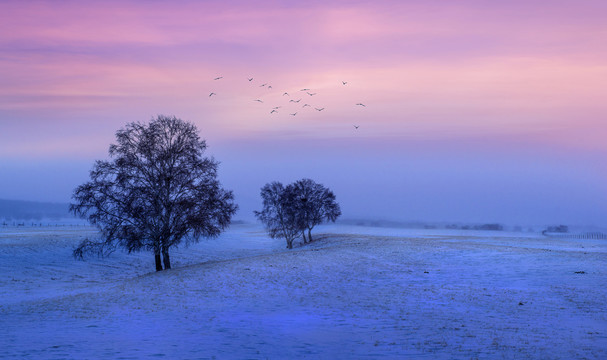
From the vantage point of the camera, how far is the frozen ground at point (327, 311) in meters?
16.9

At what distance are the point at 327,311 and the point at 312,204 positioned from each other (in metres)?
67.2

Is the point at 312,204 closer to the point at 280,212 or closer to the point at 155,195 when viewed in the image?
the point at 280,212

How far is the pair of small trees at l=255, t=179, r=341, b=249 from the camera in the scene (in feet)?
292

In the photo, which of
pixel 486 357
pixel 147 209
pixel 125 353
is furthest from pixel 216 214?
pixel 486 357

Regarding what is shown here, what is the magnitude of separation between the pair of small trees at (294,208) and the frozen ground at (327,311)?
142 ft

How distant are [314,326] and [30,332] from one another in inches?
442

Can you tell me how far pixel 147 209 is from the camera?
4341 centimetres

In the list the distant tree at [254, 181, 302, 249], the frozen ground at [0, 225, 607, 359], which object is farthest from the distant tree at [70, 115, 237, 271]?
the distant tree at [254, 181, 302, 249]

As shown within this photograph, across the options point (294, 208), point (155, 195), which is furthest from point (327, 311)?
point (294, 208)

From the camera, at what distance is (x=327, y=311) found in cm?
2398

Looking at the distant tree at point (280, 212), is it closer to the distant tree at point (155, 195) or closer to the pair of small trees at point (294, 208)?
the pair of small trees at point (294, 208)

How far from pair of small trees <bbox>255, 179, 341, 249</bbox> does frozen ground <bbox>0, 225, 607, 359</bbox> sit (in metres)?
43.3

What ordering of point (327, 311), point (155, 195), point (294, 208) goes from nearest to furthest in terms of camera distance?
point (327, 311), point (155, 195), point (294, 208)

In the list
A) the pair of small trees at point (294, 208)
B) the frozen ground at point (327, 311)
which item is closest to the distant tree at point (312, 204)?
the pair of small trees at point (294, 208)
